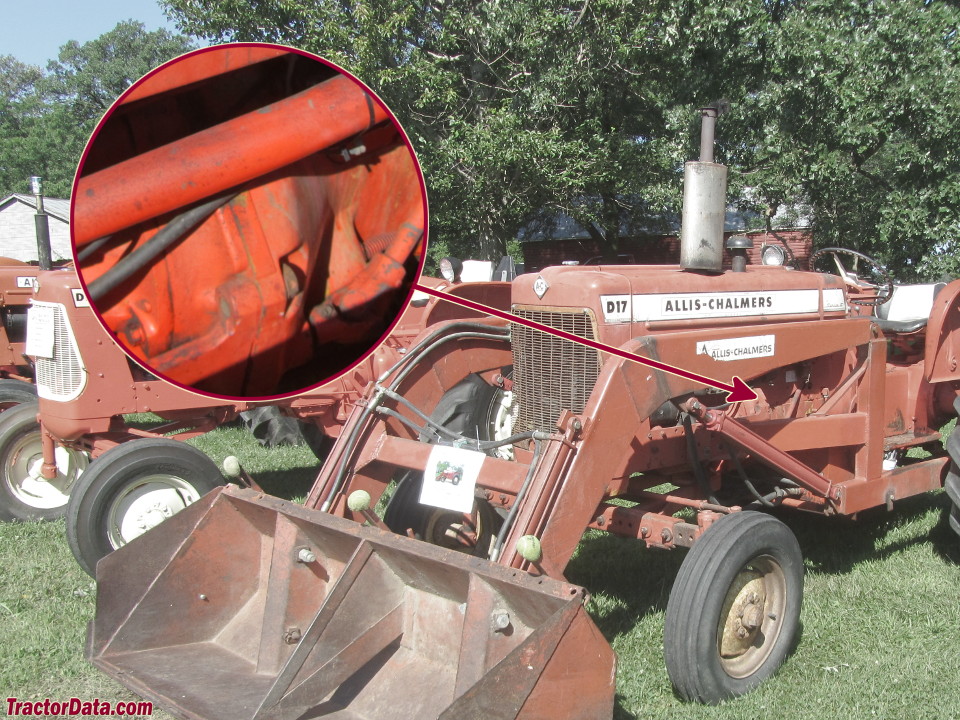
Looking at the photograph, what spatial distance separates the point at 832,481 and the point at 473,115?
1064cm

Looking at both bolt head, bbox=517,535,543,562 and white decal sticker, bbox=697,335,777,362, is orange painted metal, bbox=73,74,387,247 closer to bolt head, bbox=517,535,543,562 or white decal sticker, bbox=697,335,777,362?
bolt head, bbox=517,535,543,562

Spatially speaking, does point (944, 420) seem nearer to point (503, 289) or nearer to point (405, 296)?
point (503, 289)

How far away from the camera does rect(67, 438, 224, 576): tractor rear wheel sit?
4508 mm

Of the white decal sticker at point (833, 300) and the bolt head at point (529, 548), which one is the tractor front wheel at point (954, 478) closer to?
the white decal sticker at point (833, 300)

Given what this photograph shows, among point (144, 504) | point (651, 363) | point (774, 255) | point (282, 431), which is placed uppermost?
point (774, 255)

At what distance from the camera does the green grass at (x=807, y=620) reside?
3.37 m

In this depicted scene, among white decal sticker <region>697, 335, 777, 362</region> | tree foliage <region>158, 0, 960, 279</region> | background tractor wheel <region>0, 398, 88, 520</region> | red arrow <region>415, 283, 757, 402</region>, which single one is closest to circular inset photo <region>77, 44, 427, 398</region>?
red arrow <region>415, 283, 757, 402</region>

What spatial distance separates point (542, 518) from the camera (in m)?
3.08

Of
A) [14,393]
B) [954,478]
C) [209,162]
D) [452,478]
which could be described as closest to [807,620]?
[954,478]

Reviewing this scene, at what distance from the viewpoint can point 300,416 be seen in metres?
5.76

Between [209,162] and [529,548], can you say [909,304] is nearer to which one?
[529,548]

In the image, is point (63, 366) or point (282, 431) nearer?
point (63, 366)

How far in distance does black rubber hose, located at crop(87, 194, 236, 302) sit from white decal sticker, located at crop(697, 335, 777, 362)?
2.46 meters

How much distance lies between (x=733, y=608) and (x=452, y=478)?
1.17 metres
